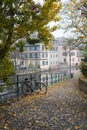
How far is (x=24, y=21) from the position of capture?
7789 mm

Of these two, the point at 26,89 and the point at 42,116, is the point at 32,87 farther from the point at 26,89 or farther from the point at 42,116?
the point at 42,116

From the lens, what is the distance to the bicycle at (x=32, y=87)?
1482 centimetres

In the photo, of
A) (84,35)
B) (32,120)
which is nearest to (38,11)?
(32,120)

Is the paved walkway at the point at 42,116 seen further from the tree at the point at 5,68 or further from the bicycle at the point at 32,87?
the bicycle at the point at 32,87

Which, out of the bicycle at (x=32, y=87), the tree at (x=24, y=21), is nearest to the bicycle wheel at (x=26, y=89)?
the bicycle at (x=32, y=87)

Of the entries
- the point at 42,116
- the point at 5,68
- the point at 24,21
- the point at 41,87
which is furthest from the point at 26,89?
the point at 24,21

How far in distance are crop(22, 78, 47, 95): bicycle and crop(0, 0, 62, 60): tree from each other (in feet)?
17.4

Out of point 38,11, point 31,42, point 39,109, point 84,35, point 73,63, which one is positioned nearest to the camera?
point 38,11

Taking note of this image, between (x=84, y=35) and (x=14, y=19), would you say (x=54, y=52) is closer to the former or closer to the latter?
(x=84, y=35)

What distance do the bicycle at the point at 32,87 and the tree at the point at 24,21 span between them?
208 inches

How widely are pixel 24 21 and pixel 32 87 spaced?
851cm

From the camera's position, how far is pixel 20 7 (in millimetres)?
8109

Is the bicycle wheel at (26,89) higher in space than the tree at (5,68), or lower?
lower

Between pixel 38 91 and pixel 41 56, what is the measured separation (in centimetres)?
5861
